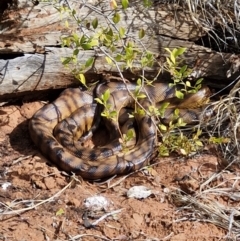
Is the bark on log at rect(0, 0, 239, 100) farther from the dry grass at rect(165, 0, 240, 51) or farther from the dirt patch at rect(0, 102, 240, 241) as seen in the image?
the dirt patch at rect(0, 102, 240, 241)

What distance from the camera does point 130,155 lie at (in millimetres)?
5945

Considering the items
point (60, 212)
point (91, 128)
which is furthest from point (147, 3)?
point (60, 212)

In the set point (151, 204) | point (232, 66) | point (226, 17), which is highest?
point (226, 17)

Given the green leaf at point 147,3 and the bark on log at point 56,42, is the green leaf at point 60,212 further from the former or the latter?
the green leaf at point 147,3

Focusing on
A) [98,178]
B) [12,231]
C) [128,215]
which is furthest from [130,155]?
[12,231]

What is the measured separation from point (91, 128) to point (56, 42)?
3.28ft

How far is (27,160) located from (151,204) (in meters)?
1.35

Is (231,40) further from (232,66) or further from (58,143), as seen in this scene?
(58,143)

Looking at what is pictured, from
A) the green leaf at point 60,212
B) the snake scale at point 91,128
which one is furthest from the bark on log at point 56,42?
the green leaf at point 60,212

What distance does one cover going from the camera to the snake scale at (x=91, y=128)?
5785mm

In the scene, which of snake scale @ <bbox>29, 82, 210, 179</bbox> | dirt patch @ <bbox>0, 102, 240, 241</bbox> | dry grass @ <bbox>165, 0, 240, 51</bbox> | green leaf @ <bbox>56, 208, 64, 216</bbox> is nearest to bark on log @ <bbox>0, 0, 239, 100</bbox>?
dry grass @ <bbox>165, 0, 240, 51</bbox>

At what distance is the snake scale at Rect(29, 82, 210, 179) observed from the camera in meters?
5.79

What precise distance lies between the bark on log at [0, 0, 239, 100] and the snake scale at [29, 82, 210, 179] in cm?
A: 25

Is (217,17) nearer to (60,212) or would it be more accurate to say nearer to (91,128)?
(91,128)
